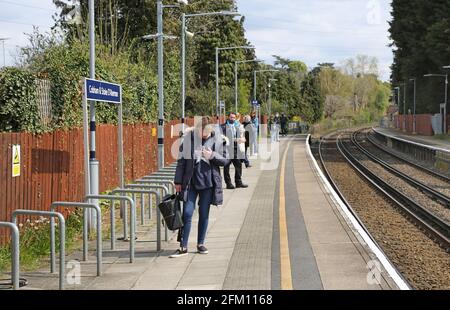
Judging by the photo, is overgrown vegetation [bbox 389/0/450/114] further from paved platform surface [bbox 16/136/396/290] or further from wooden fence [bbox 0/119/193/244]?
paved platform surface [bbox 16/136/396/290]

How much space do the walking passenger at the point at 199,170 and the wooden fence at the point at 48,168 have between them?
2.49m

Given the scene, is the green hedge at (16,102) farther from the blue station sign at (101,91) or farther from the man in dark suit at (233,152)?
the man in dark suit at (233,152)

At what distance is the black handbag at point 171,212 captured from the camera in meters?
8.41

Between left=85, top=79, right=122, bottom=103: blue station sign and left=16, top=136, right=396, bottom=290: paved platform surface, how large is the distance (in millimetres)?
2337

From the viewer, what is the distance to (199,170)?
852cm

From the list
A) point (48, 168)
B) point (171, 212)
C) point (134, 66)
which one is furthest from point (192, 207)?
point (134, 66)

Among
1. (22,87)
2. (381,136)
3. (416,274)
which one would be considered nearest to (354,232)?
(416,274)

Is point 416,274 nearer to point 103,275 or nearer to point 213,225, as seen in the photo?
point 213,225

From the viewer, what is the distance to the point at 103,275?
762 centimetres

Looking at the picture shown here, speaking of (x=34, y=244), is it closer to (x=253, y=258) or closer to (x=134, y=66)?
(x=253, y=258)

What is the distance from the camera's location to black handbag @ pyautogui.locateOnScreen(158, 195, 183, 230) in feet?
27.6

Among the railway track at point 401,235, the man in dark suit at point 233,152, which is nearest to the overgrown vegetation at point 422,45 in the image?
the railway track at point 401,235
